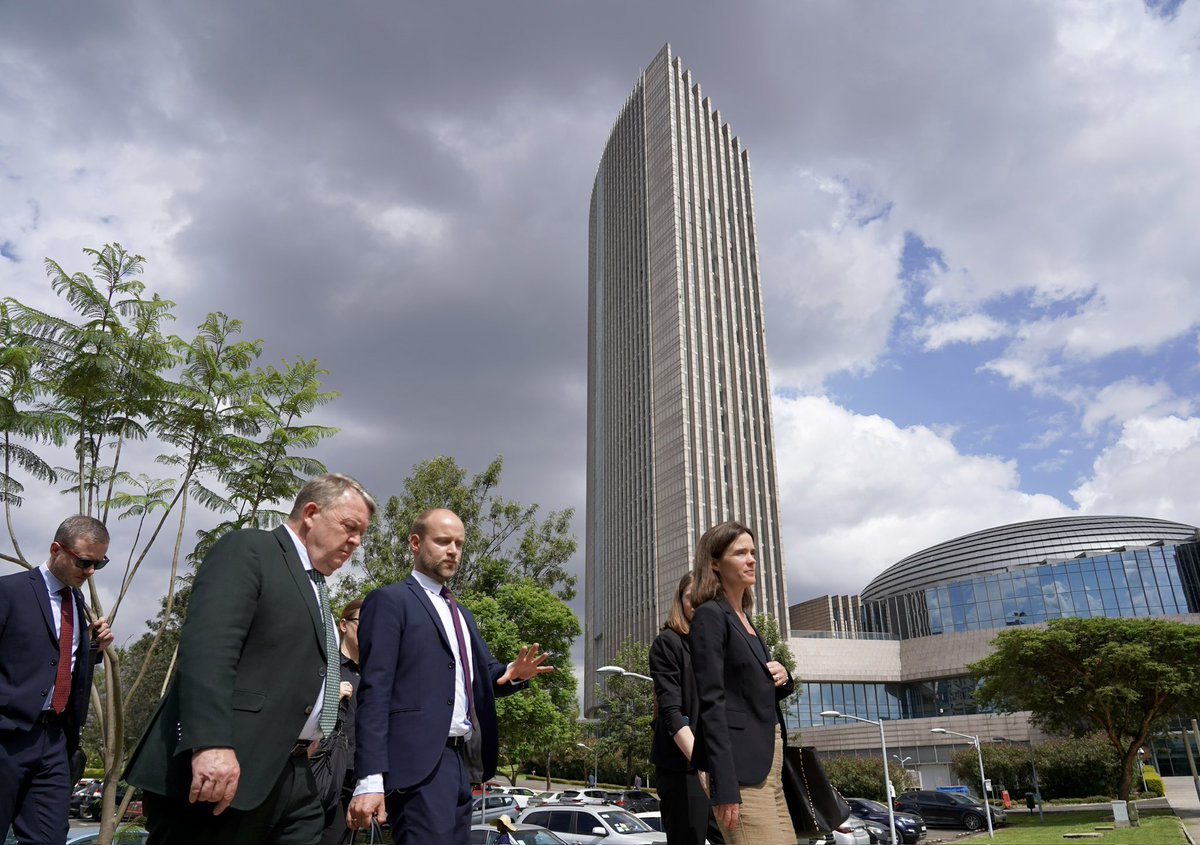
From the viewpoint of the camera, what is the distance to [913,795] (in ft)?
117

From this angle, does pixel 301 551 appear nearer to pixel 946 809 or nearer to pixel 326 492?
pixel 326 492

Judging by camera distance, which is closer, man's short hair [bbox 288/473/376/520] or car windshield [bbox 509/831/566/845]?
man's short hair [bbox 288/473/376/520]

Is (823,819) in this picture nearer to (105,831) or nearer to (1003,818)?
(105,831)

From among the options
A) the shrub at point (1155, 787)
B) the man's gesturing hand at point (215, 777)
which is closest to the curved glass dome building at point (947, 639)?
the shrub at point (1155, 787)

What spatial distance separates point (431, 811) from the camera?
3.34 meters

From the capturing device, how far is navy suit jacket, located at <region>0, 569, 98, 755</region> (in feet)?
13.3

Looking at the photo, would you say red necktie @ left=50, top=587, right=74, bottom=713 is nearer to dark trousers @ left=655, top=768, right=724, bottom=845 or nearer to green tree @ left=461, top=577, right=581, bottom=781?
dark trousers @ left=655, top=768, right=724, bottom=845

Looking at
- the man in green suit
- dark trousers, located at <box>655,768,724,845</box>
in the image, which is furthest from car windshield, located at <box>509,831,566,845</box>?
the man in green suit

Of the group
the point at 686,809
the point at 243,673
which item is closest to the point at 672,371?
the point at 686,809

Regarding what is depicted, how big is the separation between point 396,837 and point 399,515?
99.8ft

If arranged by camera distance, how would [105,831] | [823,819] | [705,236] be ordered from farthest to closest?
[705,236] → [105,831] → [823,819]

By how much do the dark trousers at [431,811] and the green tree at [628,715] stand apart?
45112 millimetres

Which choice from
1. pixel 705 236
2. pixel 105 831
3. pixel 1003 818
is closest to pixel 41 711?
pixel 105 831

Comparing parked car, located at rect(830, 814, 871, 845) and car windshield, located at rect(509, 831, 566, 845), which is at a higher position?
car windshield, located at rect(509, 831, 566, 845)
